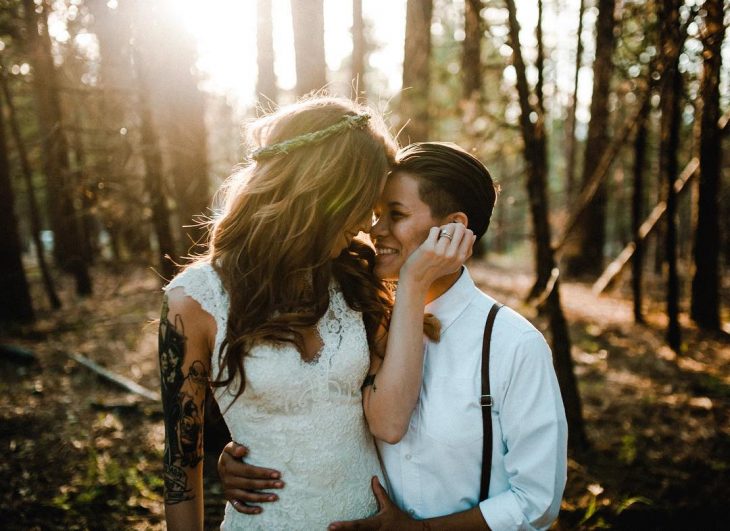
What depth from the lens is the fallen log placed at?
612 cm

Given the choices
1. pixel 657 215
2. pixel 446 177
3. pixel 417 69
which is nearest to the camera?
pixel 446 177

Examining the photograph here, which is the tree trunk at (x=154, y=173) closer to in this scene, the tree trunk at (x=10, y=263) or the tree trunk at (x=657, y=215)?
the tree trunk at (x=10, y=263)

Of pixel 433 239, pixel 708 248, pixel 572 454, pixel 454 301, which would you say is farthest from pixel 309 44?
pixel 708 248

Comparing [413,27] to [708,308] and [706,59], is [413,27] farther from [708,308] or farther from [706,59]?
[708,308]

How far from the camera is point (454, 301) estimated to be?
7.41 feet

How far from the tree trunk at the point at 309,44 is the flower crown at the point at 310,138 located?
1.38m

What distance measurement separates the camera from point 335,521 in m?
2.03

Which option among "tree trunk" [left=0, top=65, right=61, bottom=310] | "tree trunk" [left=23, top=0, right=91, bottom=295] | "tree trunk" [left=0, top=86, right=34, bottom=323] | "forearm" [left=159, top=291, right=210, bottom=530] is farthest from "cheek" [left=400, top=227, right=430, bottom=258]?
"tree trunk" [left=0, top=65, right=61, bottom=310]

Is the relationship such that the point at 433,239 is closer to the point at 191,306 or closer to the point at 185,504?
the point at 191,306

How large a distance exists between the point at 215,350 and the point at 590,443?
442 centimetres

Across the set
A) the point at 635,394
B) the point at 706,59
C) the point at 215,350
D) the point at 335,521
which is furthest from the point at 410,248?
the point at 635,394

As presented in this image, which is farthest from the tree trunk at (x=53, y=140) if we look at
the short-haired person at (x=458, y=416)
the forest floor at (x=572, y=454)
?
the short-haired person at (x=458, y=416)

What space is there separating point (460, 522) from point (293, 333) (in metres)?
1.00

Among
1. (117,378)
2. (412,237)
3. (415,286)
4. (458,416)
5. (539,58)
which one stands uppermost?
(539,58)
